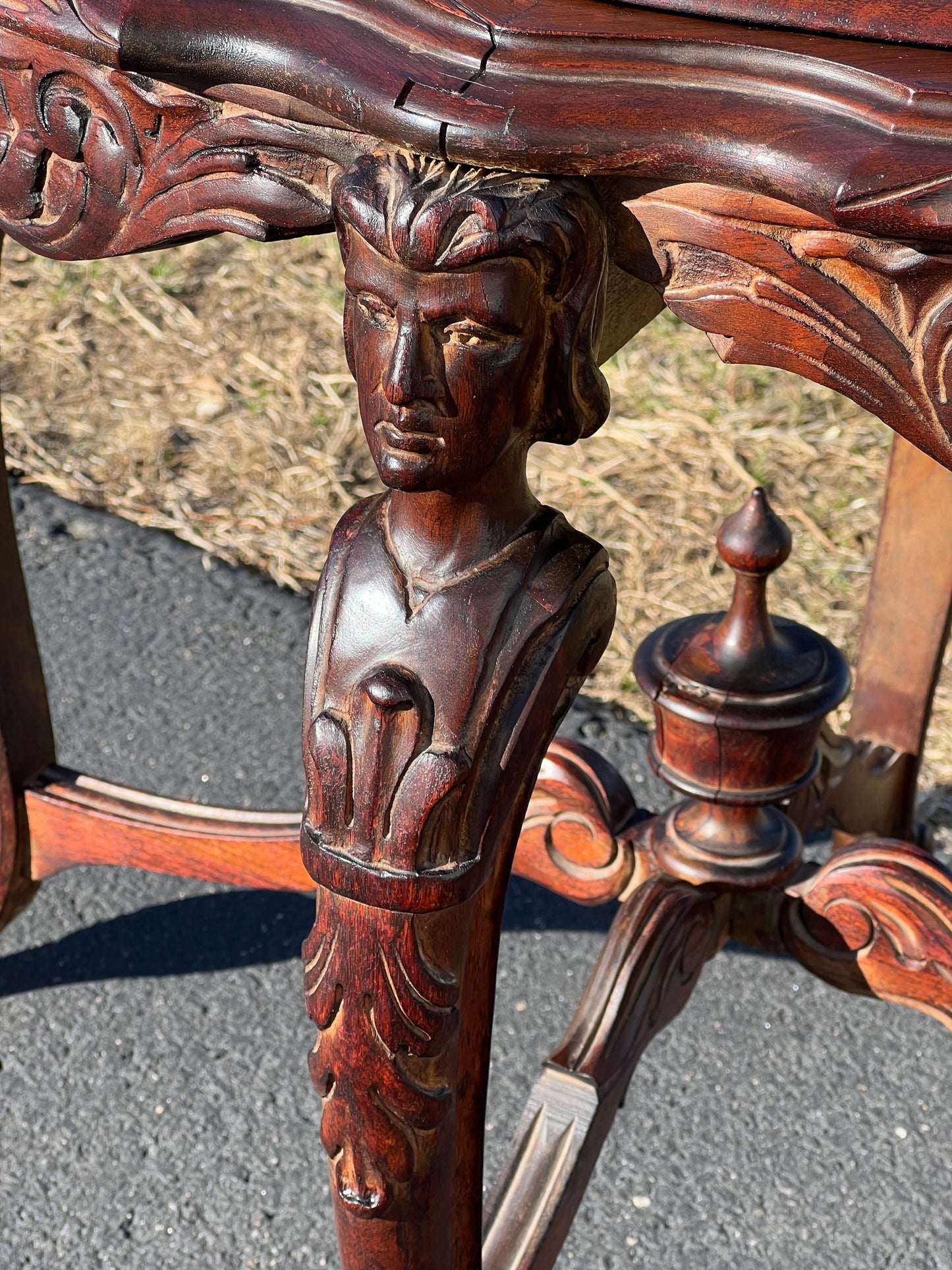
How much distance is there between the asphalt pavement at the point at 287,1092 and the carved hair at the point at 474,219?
715mm

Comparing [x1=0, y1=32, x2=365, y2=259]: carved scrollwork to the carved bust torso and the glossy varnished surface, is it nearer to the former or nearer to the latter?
the glossy varnished surface

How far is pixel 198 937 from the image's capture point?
4.12 ft

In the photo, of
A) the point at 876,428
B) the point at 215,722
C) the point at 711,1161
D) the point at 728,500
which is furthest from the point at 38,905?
the point at 876,428

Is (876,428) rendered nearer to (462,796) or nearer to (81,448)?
(81,448)

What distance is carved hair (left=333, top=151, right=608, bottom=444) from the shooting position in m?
0.53

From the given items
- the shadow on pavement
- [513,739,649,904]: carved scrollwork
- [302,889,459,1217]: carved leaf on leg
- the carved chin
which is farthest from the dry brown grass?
the carved chin

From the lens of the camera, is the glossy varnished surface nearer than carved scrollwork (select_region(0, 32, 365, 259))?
Yes

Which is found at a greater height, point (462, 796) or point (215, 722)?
point (462, 796)

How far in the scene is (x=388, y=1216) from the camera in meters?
0.70

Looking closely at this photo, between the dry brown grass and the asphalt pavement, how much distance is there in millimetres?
344

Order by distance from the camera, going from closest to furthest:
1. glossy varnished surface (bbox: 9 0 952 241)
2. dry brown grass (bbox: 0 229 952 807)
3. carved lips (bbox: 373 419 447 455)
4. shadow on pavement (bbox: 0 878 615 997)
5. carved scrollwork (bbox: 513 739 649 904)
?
glossy varnished surface (bbox: 9 0 952 241) → carved lips (bbox: 373 419 447 455) → carved scrollwork (bbox: 513 739 649 904) → shadow on pavement (bbox: 0 878 615 997) → dry brown grass (bbox: 0 229 952 807)

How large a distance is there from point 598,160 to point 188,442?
1425 millimetres

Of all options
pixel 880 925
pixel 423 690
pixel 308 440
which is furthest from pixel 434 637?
pixel 308 440

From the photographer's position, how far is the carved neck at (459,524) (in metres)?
0.62
